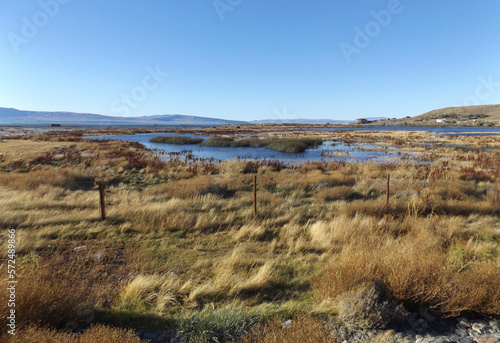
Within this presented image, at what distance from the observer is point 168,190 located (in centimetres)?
1244

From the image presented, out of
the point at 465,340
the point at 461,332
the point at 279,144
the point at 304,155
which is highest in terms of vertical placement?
the point at 279,144

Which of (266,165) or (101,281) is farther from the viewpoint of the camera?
(266,165)

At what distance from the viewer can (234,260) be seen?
18.1 feet

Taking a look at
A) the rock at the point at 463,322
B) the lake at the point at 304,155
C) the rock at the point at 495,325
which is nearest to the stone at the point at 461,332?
the rock at the point at 463,322

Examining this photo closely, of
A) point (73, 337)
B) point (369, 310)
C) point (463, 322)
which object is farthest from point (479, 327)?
point (73, 337)

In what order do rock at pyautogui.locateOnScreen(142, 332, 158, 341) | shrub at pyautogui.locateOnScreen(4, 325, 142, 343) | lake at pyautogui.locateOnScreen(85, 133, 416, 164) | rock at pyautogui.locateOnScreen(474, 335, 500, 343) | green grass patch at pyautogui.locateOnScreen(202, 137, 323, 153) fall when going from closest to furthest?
shrub at pyautogui.locateOnScreen(4, 325, 142, 343)
rock at pyautogui.locateOnScreen(474, 335, 500, 343)
rock at pyautogui.locateOnScreen(142, 332, 158, 341)
lake at pyautogui.locateOnScreen(85, 133, 416, 164)
green grass patch at pyautogui.locateOnScreen(202, 137, 323, 153)

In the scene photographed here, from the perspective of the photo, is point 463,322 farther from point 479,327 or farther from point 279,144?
point 279,144

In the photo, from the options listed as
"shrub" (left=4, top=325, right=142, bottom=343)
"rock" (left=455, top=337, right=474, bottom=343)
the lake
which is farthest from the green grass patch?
"shrub" (left=4, top=325, right=142, bottom=343)

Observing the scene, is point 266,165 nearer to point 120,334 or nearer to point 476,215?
point 476,215

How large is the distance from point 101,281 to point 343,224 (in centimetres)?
625

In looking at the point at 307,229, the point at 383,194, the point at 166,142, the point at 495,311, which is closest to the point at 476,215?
the point at 383,194

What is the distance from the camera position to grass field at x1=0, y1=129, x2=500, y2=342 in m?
3.56

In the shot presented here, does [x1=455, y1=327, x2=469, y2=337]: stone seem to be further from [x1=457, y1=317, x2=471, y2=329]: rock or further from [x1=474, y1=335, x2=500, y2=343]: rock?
[x1=474, y1=335, x2=500, y2=343]: rock

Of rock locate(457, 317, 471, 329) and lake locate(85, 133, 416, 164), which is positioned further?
lake locate(85, 133, 416, 164)
